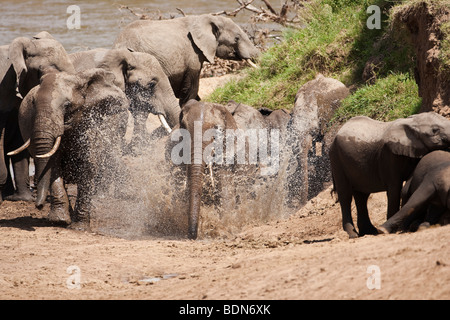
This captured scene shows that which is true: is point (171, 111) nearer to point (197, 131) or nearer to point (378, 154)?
point (197, 131)

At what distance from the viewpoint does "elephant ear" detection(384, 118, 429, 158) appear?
7.96 m

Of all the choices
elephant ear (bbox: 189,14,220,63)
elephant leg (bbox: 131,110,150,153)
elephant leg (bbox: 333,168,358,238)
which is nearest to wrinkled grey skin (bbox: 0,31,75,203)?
elephant leg (bbox: 131,110,150,153)

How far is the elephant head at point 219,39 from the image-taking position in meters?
15.6

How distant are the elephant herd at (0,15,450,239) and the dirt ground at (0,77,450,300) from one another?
56cm

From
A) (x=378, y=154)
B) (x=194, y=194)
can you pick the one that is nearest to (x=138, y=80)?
(x=194, y=194)

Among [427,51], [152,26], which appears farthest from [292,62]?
[427,51]

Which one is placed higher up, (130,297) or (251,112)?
(251,112)

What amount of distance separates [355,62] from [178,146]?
4088 mm

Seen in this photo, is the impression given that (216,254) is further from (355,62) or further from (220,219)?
(355,62)

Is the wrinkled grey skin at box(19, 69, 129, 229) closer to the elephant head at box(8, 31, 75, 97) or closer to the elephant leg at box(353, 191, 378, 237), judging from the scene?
the elephant head at box(8, 31, 75, 97)

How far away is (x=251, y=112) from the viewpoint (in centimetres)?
1216

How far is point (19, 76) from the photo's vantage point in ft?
39.4

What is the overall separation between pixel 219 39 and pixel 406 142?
8650 mm

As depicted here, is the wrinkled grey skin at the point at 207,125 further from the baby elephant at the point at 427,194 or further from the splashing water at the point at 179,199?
the baby elephant at the point at 427,194
